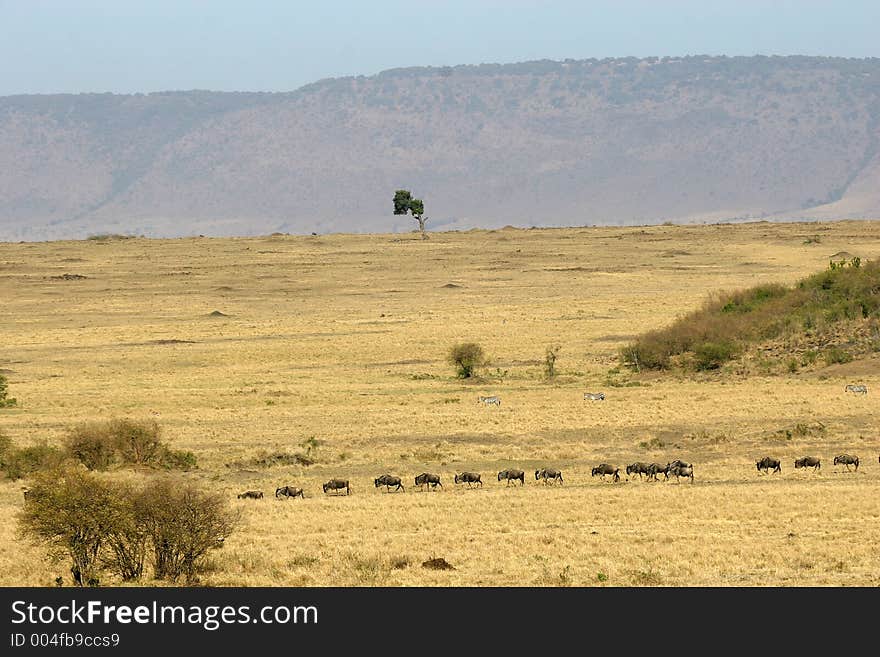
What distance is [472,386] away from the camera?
154ft

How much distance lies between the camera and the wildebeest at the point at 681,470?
28609mm

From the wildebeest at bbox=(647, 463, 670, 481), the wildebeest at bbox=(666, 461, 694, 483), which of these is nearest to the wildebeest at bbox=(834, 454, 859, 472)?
the wildebeest at bbox=(666, 461, 694, 483)

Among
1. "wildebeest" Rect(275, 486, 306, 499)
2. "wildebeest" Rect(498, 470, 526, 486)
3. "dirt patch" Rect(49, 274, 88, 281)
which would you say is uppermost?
"dirt patch" Rect(49, 274, 88, 281)

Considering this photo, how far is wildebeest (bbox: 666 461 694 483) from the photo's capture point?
2861 centimetres

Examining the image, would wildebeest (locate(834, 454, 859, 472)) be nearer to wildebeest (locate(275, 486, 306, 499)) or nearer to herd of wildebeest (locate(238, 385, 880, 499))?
herd of wildebeest (locate(238, 385, 880, 499))

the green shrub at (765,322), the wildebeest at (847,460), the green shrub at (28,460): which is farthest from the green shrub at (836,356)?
the green shrub at (28,460)

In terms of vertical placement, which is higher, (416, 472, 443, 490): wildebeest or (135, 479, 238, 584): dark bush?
(135, 479, 238, 584): dark bush

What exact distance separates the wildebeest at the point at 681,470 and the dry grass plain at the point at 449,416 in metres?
0.37

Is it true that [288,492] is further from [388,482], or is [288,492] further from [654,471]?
[654,471]

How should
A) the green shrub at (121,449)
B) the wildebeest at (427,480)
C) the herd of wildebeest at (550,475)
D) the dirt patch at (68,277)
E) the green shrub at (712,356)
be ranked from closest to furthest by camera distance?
the herd of wildebeest at (550,475)
the wildebeest at (427,480)
the green shrub at (121,449)
the green shrub at (712,356)
the dirt patch at (68,277)

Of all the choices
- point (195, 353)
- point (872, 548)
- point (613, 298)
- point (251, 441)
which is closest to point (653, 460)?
point (251, 441)

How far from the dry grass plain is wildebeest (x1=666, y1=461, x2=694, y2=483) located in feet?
1.21

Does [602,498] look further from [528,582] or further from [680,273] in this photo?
[680,273]

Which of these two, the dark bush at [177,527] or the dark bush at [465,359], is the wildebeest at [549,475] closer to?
the dark bush at [177,527]
